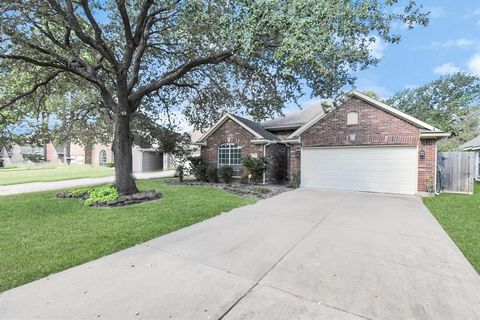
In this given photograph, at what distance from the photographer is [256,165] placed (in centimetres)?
1331

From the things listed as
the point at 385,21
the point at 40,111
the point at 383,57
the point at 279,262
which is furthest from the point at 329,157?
the point at 40,111

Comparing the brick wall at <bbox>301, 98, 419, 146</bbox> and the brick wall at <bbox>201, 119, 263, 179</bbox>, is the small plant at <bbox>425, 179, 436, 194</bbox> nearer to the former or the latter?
the brick wall at <bbox>301, 98, 419, 146</bbox>

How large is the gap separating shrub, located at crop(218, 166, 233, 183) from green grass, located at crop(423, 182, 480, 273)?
9175mm

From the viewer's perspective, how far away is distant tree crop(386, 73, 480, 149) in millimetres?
29422

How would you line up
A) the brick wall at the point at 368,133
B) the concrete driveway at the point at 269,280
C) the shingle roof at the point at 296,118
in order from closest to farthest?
the concrete driveway at the point at 269,280, the brick wall at the point at 368,133, the shingle roof at the point at 296,118

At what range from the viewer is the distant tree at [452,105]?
2942cm

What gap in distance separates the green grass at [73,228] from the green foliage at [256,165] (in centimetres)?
446

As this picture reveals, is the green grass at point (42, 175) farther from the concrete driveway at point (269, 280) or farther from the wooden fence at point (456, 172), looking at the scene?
the wooden fence at point (456, 172)

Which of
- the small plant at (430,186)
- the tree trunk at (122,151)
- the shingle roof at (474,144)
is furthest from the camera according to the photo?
the shingle roof at (474,144)

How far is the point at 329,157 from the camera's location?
1220 cm

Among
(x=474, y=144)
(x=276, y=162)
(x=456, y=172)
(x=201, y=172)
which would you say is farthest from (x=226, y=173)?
(x=474, y=144)

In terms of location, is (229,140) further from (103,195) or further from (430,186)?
(430,186)

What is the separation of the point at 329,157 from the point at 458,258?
8.41m

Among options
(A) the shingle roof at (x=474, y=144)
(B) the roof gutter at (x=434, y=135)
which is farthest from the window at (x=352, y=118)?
(A) the shingle roof at (x=474, y=144)
